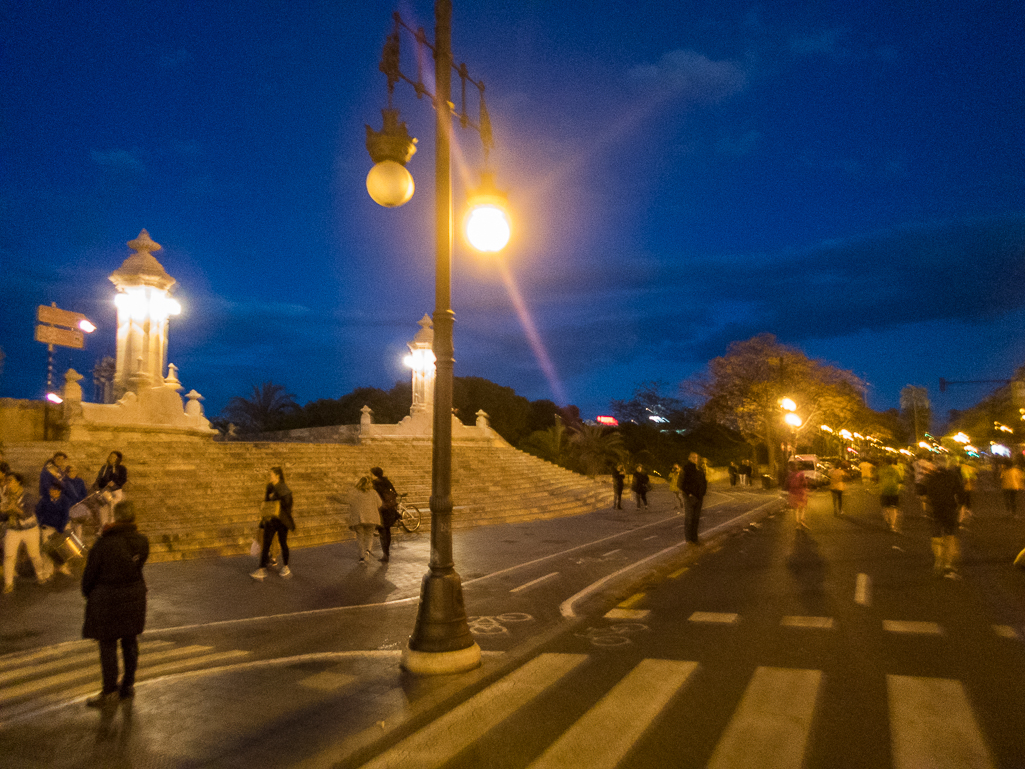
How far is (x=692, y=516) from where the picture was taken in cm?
1438

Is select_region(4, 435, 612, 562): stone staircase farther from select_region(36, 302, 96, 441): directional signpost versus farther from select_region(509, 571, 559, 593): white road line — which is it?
select_region(509, 571, 559, 593): white road line

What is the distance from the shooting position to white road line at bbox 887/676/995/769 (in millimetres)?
3998

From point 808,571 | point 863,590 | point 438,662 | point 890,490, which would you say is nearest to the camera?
point 438,662

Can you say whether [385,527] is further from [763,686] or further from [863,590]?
[763,686]

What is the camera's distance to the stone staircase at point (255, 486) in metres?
14.8

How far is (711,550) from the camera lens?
14609 millimetres

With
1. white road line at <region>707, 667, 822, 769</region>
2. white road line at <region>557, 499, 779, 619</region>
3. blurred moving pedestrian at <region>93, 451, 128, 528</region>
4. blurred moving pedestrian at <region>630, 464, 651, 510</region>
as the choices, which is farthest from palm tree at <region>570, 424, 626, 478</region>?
white road line at <region>707, 667, 822, 769</region>

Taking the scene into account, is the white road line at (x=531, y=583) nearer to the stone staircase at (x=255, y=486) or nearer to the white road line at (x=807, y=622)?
the white road line at (x=807, y=622)

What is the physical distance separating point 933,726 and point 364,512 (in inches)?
379

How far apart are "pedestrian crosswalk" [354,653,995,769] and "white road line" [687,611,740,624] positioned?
1.90 metres

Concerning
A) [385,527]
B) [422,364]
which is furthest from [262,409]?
[385,527]

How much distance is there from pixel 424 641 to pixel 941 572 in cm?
844

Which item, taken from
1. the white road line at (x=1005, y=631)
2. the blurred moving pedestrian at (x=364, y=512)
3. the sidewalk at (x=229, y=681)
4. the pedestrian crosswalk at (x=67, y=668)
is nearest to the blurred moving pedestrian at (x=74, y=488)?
the sidewalk at (x=229, y=681)

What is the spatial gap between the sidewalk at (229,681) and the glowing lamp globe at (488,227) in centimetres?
367
